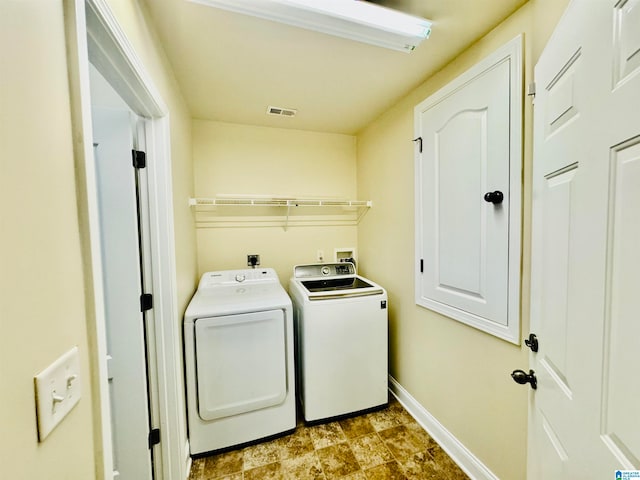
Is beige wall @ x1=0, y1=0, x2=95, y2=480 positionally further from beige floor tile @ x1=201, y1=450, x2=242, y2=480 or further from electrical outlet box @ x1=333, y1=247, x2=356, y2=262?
electrical outlet box @ x1=333, y1=247, x2=356, y2=262

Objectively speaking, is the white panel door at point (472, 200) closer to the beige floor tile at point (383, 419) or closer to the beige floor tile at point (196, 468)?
the beige floor tile at point (383, 419)

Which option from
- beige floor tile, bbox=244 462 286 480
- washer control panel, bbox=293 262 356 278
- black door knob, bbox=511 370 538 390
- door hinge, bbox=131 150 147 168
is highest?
door hinge, bbox=131 150 147 168

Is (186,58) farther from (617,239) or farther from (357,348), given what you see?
(357,348)

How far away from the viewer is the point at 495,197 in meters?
1.28

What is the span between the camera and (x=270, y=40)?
134 cm

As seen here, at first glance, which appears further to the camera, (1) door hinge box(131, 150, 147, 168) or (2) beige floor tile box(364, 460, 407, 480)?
(2) beige floor tile box(364, 460, 407, 480)

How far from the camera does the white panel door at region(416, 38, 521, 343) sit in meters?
1.23

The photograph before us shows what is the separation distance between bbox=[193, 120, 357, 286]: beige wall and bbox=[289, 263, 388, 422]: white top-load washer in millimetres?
715

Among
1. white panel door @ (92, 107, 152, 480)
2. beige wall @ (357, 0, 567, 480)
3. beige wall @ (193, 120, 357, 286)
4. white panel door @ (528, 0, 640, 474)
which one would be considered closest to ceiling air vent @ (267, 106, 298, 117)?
beige wall @ (193, 120, 357, 286)

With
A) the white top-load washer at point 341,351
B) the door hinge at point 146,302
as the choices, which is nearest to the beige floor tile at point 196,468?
the white top-load washer at point 341,351

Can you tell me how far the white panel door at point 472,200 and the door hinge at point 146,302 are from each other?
1656 mm

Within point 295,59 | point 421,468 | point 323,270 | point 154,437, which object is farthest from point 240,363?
point 295,59

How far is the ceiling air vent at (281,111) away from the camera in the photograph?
7.02 feet

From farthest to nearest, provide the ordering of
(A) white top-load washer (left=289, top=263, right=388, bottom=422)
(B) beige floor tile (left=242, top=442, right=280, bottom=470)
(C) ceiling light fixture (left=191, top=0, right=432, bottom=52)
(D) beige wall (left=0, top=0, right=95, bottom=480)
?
(A) white top-load washer (left=289, top=263, right=388, bottom=422), (B) beige floor tile (left=242, top=442, right=280, bottom=470), (C) ceiling light fixture (left=191, top=0, right=432, bottom=52), (D) beige wall (left=0, top=0, right=95, bottom=480)
